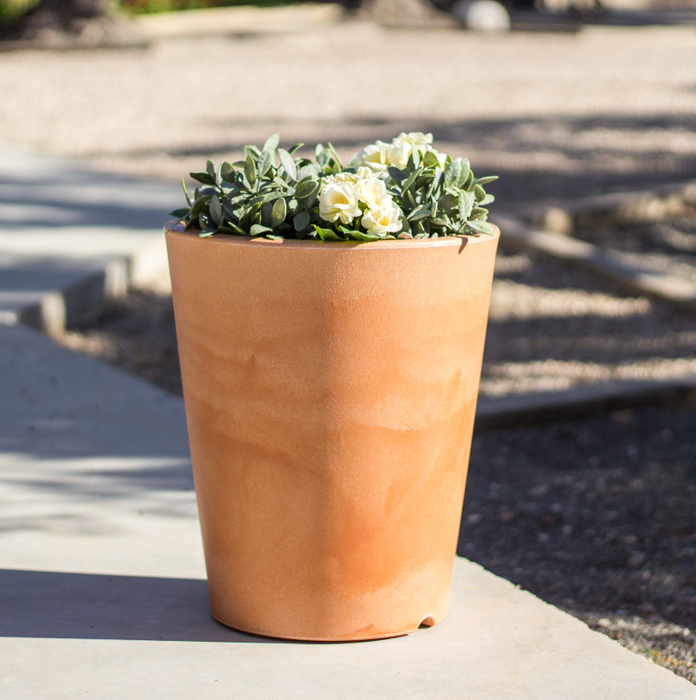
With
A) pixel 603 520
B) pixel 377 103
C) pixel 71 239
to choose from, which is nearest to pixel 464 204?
pixel 603 520

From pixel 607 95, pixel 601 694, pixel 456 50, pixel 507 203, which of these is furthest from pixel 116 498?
pixel 456 50

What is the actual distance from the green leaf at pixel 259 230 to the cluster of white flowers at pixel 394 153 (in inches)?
14.3

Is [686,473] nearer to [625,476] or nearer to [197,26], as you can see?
[625,476]

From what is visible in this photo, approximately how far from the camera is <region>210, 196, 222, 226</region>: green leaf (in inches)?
83.9

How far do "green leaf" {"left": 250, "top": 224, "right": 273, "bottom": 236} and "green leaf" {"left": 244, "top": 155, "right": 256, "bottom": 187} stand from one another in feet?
0.43

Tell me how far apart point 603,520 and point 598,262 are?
338cm

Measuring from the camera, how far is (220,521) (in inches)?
90.4

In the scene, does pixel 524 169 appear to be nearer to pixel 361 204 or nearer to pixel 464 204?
pixel 464 204

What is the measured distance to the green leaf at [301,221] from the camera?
6.87 ft

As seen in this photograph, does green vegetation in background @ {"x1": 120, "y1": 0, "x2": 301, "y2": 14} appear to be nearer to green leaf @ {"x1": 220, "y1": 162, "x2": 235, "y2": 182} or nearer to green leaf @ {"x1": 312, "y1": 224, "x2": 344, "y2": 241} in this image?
green leaf @ {"x1": 220, "y1": 162, "x2": 235, "y2": 182}

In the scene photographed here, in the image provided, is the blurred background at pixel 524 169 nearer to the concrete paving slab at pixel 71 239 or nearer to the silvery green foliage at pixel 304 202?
the concrete paving slab at pixel 71 239

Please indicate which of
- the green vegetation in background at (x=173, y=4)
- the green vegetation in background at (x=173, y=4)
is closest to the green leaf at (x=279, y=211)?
the green vegetation in background at (x=173, y=4)

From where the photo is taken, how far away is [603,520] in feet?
11.7

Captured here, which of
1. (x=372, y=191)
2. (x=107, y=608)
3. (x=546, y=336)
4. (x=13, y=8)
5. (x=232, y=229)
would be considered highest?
(x=372, y=191)
